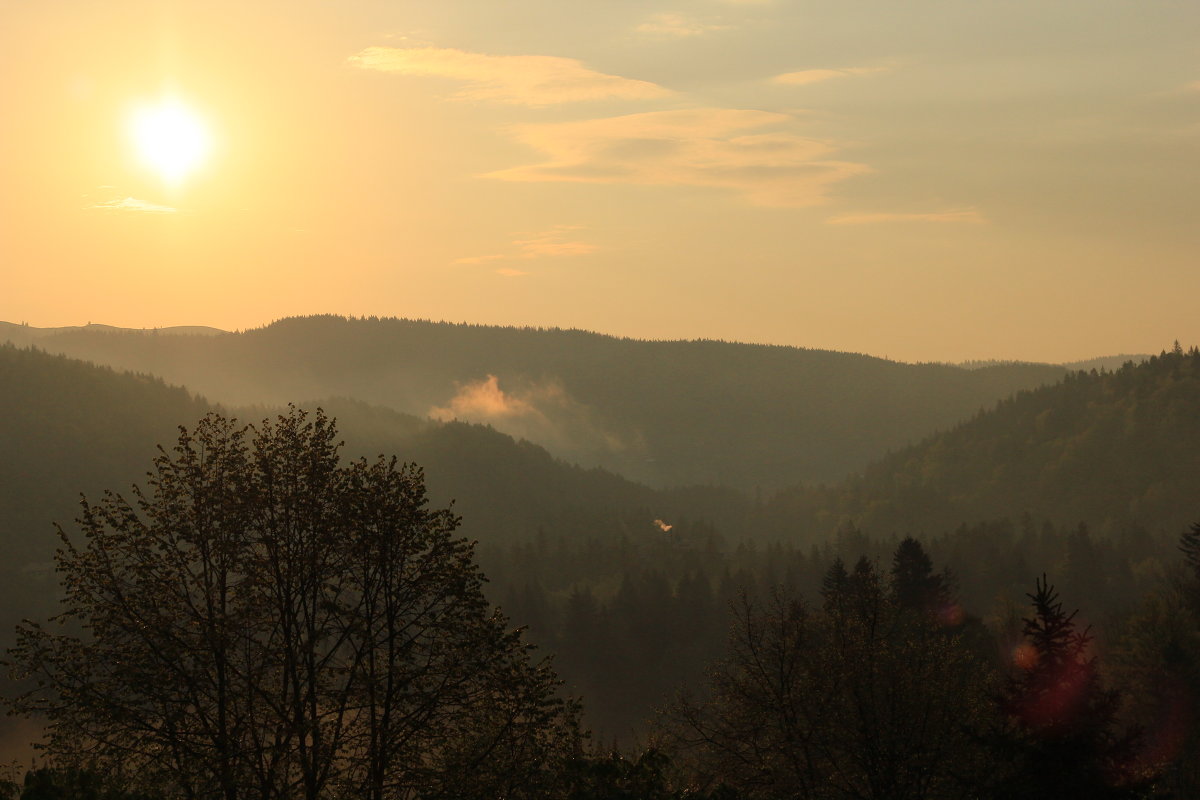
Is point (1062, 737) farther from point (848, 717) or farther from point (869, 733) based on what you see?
point (848, 717)

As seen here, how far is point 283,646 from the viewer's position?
3067cm

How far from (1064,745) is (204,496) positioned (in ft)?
75.2

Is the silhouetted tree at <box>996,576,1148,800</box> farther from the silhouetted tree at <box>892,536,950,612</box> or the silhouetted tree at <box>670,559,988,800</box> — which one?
the silhouetted tree at <box>892,536,950,612</box>

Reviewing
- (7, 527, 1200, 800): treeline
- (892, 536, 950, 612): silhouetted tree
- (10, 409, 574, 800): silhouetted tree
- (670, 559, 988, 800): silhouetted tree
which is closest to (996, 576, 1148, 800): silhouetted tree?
(7, 527, 1200, 800): treeline

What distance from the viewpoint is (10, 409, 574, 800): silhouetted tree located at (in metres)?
29.2

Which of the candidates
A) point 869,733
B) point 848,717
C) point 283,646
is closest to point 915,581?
point 848,717

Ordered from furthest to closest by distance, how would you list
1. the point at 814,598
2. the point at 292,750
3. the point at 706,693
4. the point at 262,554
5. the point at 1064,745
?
the point at 814,598, the point at 706,693, the point at 1064,745, the point at 262,554, the point at 292,750

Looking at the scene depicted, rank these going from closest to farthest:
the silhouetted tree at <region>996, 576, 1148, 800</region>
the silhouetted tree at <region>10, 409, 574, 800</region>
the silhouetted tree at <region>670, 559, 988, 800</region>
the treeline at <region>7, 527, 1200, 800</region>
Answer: the silhouetted tree at <region>10, 409, 574, 800</region> → the treeline at <region>7, 527, 1200, 800</region> → the silhouetted tree at <region>996, 576, 1148, 800</region> → the silhouetted tree at <region>670, 559, 988, 800</region>

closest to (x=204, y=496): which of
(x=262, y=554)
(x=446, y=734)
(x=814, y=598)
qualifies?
(x=262, y=554)

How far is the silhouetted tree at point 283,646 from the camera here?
29.2 meters

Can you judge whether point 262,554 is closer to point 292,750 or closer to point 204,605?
point 204,605

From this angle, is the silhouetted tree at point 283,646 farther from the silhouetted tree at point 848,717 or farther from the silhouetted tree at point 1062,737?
the silhouetted tree at point 848,717

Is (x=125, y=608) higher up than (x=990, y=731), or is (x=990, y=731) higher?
(x=125, y=608)

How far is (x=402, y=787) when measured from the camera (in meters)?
29.6
